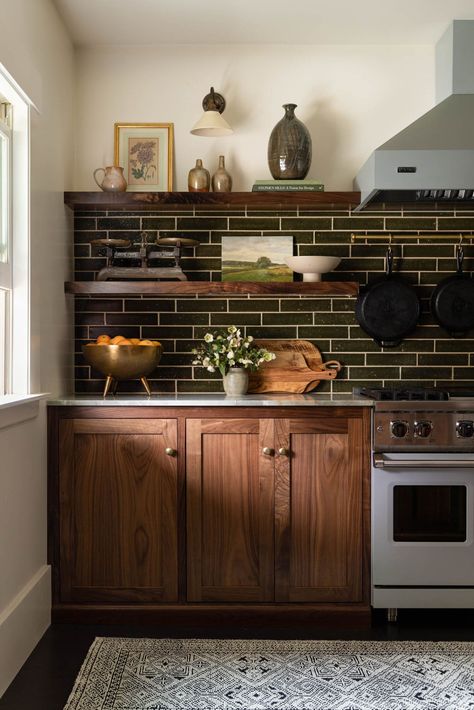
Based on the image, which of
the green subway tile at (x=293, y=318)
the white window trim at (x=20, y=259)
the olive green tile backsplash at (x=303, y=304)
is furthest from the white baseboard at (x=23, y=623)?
the green subway tile at (x=293, y=318)

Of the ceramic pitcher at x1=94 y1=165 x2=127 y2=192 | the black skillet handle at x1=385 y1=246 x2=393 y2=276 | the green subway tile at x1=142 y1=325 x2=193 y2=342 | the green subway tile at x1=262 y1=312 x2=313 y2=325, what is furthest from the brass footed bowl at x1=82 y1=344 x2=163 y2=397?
the black skillet handle at x1=385 y1=246 x2=393 y2=276

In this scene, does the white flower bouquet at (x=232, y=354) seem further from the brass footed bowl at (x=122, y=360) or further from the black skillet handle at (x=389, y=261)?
the black skillet handle at (x=389, y=261)

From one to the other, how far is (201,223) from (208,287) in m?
0.43

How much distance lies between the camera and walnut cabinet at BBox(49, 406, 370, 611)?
3102 mm

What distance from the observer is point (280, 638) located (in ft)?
9.71

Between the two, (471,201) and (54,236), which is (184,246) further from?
(471,201)

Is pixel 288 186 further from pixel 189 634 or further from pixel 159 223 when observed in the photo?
pixel 189 634

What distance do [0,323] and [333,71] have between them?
6.78 feet

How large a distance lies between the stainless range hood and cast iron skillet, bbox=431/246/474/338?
38 centimetres

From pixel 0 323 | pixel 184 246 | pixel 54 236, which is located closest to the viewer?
pixel 0 323

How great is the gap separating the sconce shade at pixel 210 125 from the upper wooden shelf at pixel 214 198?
33 centimetres

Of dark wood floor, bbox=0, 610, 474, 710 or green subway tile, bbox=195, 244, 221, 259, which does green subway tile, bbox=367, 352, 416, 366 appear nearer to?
green subway tile, bbox=195, 244, 221, 259

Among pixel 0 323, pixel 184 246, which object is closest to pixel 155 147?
pixel 184 246

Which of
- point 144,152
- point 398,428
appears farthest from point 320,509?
point 144,152
